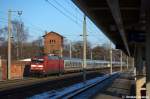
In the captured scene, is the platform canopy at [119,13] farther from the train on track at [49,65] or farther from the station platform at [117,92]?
the train on track at [49,65]

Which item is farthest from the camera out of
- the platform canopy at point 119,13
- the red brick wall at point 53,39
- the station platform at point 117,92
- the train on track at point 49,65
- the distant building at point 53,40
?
the distant building at point 53,40

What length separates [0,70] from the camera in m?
56.6

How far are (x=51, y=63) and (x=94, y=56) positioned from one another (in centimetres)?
10916

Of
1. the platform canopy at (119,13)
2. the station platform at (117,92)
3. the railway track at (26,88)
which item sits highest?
the platform canopy at (119,13)

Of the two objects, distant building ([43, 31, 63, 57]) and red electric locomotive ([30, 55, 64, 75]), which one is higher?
distant building ([43, 31, 63, 57])

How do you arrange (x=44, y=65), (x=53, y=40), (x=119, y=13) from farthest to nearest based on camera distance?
(x=53, y=40) < (x=44, y=65) < (x=119, y=13)

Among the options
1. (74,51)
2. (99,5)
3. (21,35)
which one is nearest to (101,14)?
(99,5)

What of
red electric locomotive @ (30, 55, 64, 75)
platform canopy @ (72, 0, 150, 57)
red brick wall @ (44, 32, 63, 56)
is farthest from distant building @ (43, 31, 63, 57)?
platform canopy @ (72, 0, 150, 57)

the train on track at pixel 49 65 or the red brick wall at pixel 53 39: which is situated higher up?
the red brick wall at pixel 53 39

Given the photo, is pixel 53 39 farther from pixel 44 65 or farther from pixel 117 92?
pixel 117 92

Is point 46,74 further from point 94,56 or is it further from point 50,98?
point 94,56

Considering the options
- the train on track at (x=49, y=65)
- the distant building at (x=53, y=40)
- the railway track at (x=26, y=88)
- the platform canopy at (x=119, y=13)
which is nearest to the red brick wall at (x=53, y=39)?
the distant building at (x=53, y=40)

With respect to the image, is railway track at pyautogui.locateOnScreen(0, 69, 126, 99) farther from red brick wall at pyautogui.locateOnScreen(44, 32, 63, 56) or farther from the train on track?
red brick wall at pyautogui.locateOnScreen(44, 32, 63, 56)

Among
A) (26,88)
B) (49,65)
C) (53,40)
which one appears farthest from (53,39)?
(26,88)
